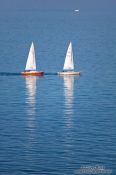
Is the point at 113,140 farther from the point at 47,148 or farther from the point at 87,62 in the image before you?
the point at 87,62

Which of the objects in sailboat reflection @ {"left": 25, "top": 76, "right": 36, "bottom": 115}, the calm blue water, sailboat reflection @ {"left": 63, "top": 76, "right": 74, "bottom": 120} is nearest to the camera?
the calm blue water

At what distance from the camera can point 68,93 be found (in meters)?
125

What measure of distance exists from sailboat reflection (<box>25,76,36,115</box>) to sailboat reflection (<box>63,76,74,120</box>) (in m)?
3.88

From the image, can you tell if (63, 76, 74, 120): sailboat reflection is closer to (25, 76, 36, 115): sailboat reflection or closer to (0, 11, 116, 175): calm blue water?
(0, 11, 116, 175): calm blue water

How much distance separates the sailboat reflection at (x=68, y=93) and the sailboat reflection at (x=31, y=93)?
153 inches

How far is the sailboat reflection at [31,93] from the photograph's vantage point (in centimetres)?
10975

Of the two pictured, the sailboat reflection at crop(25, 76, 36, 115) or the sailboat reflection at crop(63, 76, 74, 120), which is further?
the sailboat reflection at crop(25, 76, 36, 115)

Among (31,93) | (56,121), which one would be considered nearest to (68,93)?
(31,93)

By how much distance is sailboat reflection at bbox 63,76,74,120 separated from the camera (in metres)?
109

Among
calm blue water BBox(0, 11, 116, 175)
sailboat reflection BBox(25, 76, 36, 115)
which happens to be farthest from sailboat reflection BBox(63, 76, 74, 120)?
sailboat reflection BBox(25, 76, 36, 115)

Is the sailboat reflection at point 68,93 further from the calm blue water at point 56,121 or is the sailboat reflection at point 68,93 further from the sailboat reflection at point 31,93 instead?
the sailboat reflection at point 31,93

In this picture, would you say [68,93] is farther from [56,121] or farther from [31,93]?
[56,121]

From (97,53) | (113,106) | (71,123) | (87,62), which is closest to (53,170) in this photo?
(71,123)

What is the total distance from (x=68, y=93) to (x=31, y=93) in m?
4.73
